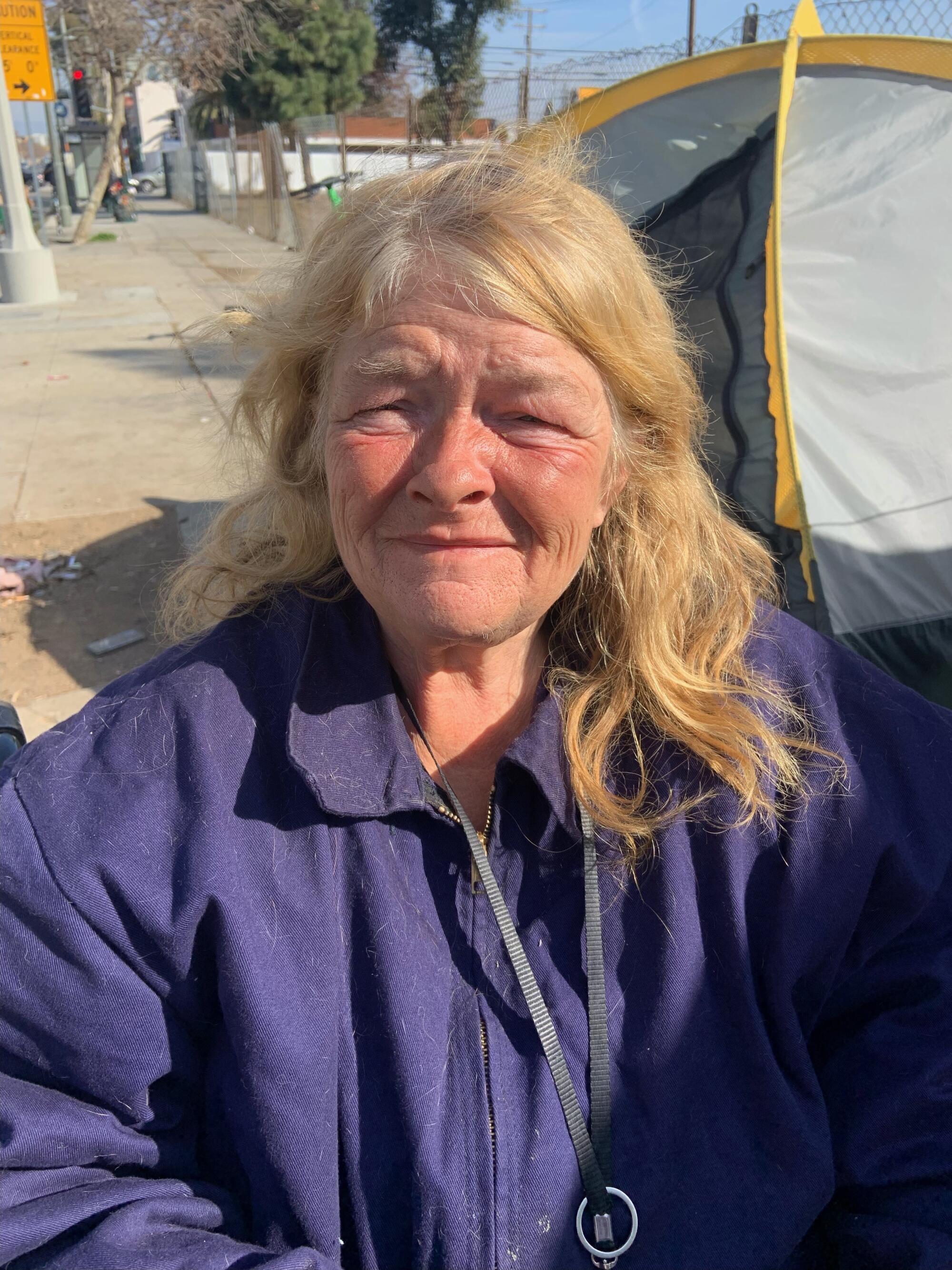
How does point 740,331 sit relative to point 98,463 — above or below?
above

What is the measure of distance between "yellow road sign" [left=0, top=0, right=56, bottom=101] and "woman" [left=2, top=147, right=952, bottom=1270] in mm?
12990

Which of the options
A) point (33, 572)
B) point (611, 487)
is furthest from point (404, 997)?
point (33, 572)

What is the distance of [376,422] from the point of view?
133 cm

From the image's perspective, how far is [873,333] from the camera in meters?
2.98

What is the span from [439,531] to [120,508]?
3.99 m

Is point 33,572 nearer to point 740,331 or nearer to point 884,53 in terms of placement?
point 740,331

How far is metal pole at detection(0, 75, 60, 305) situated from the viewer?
10125 mm

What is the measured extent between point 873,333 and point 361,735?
7.73 ft

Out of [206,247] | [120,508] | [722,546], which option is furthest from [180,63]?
[722,546]

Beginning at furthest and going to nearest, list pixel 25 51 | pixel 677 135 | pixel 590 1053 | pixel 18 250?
pixel 25 51 → pixel 18 250 → pixel 677 135 → pixel 590 1053

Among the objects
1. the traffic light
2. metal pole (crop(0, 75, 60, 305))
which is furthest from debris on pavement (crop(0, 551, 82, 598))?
the traffic light

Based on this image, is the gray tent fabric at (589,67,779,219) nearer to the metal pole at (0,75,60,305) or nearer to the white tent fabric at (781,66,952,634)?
the white tent fabric at (781,66,952,634)

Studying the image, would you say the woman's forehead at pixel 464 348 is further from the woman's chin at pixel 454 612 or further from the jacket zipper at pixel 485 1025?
the jacket zipper at pixel 485 1025

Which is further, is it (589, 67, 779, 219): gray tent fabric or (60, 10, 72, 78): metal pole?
→ (60, 10, 72, 78): metal pole
